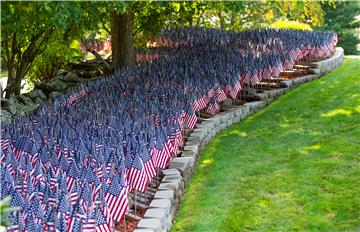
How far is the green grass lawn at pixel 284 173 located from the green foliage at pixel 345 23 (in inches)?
692

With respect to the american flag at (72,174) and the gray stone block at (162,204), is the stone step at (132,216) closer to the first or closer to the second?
the gray stone block at (162,204)

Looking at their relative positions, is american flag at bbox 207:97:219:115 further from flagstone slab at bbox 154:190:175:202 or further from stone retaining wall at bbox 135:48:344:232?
flagstone slab at bbox 154:190:175:202

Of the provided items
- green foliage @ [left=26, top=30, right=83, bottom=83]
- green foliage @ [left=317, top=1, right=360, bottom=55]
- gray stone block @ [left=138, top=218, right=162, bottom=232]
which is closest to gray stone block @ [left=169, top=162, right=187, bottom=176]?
gray stone block @ [left=138, top=218, right=162, bottom=232]

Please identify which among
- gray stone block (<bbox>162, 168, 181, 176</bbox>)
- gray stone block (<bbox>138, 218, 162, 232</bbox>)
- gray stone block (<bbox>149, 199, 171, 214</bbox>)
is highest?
gray stone block (<bbox>162, 168, 181, 176</bbox>)

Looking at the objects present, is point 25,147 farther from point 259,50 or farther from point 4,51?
point 259,50

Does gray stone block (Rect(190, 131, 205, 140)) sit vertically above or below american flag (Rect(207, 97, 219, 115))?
below

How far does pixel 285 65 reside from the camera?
16469 mm

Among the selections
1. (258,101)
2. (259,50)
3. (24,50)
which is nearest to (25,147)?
(258,101)

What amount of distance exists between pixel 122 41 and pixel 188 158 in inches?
319

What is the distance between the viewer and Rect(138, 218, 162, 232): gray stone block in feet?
24.4

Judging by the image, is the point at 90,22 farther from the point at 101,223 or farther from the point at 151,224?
the point at 101,223

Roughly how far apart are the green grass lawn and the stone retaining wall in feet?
0.69

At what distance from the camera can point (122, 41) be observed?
17.5 m

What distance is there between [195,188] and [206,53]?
8002 mm
